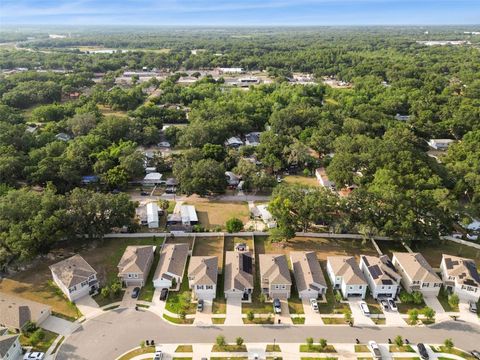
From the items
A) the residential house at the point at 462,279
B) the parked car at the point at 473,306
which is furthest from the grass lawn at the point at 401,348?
the residential house at the point at 462,279

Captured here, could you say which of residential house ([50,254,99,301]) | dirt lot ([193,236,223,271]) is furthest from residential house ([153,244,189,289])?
residential house ([50,254,99,301])

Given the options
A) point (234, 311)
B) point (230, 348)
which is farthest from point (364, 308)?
point (230, 348)

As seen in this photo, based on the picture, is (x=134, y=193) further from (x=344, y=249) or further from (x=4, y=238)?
(x=344, y=249)

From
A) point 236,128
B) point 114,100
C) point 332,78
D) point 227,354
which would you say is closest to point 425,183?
point 227,354

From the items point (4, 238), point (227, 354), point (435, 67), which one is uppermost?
point (435, 67)

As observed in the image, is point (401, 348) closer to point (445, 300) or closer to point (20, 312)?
point (445, 300)
